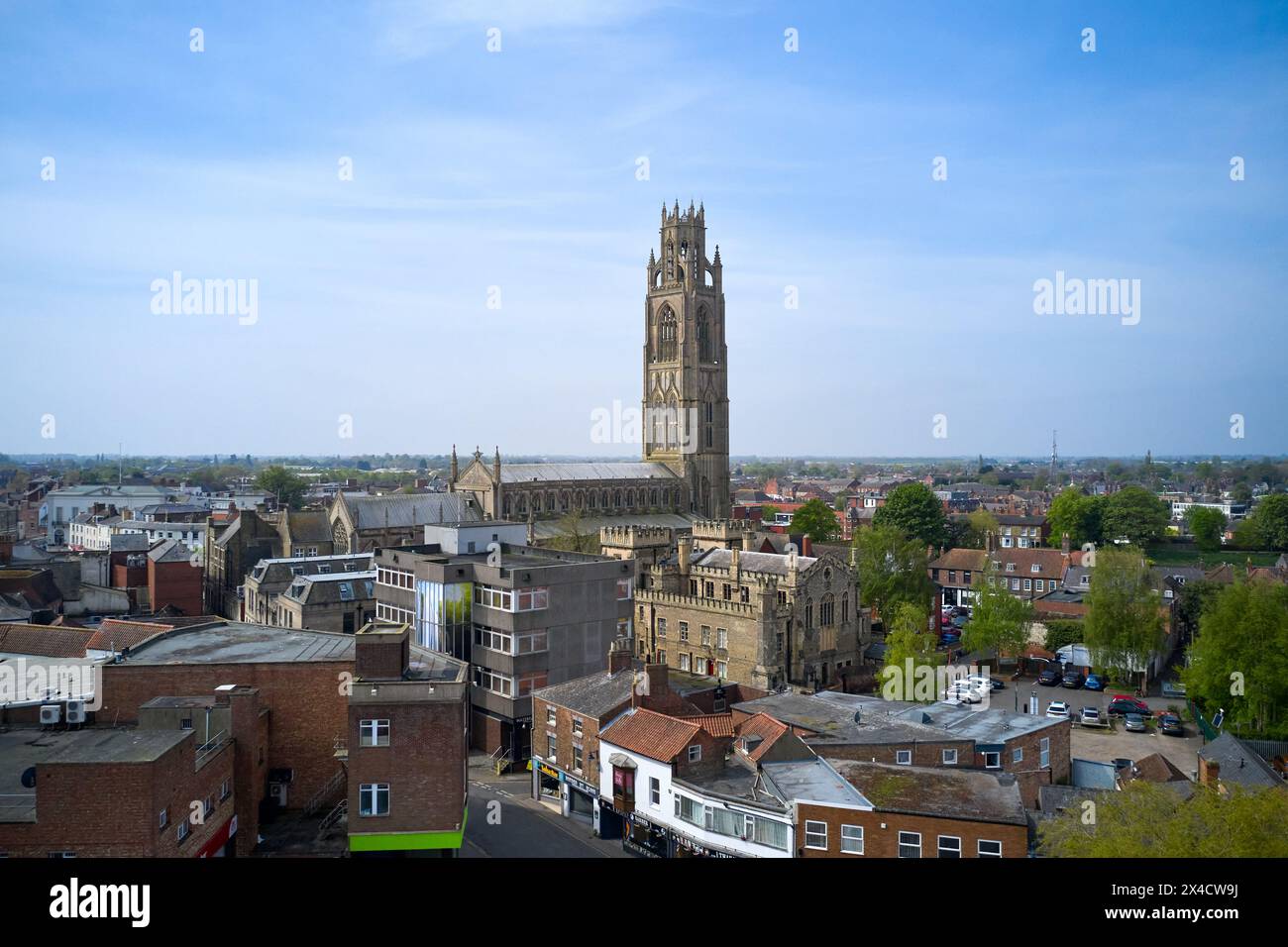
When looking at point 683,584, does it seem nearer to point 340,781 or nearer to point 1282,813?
point 340,781

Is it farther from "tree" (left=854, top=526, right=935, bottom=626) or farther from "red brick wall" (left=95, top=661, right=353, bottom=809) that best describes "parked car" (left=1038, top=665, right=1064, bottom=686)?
"red brick wall" (left=95, top=661, right=353, bottom=809)

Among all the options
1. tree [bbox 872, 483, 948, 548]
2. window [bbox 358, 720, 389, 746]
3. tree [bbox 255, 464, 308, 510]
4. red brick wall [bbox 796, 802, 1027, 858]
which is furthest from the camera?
tree [bbox 255, 464, 308, 510]

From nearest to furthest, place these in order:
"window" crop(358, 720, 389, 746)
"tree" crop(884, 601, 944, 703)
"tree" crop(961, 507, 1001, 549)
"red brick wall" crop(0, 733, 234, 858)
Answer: "red brick wall" crop(0, 733, 234, 858) < "window" crop(358, 720, 389, 746) < "tree" crop(884, 601, 944, 703) < "tree" crop(961, 507, 1001, 549)

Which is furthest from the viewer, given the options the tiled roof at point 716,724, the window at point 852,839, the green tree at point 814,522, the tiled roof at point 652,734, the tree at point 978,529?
the tree at point 978,529

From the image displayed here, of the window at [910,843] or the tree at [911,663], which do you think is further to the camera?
the tree at [911,663]

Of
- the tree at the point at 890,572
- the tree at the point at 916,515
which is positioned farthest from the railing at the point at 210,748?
the tree at the point at 916,515

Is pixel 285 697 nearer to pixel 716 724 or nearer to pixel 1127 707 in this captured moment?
pixel 716 724

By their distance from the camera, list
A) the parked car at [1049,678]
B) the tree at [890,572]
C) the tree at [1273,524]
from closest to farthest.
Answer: the parked car at [1049,678], the tree at [890,572], the tree at [1273,524]

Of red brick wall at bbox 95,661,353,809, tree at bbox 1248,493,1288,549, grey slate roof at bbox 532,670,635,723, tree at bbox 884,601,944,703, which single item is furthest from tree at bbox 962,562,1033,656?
tree at bbox 1248,493,1288,549

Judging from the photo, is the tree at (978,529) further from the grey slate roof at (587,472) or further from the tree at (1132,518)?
the grey slate roof at (587,472)
